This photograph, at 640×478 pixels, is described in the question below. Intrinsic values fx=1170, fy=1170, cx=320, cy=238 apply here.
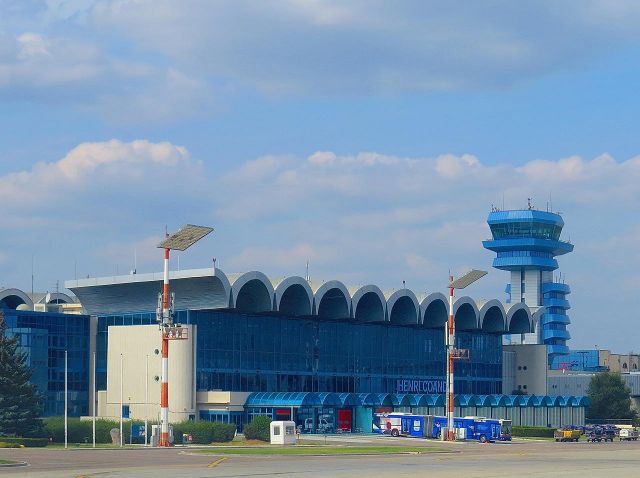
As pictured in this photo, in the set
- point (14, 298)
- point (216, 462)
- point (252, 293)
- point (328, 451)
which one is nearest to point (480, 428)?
point (252, 293)

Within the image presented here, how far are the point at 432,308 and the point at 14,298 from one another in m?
47.9

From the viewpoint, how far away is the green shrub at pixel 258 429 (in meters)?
104

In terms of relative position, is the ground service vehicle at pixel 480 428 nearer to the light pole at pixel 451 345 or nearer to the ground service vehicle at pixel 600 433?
the light pole at pixel 451 345

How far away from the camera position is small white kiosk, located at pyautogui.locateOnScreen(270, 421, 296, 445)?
95.3m

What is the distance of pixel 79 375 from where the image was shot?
11875cm

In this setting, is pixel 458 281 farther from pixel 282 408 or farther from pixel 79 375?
pixel 79 375

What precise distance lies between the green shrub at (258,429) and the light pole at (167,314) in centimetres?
1776

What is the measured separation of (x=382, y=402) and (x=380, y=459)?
53.7 meters

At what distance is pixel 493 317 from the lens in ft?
480

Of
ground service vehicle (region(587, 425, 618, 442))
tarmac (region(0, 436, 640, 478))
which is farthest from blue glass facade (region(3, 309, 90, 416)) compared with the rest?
ground service vehicle (region(587, 425, 618, 442))

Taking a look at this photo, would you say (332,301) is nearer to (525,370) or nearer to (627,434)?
(627,434)

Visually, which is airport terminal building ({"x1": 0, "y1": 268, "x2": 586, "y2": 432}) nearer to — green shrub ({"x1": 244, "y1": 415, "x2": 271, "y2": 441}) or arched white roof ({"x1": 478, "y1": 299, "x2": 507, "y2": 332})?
arched white roof ({"x1": 478, "y1": 299, "x2": 507, "y2": 332})

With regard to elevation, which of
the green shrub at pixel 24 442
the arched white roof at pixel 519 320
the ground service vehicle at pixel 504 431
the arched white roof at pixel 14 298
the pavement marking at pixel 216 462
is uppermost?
the arched white roof at pixel 14 298

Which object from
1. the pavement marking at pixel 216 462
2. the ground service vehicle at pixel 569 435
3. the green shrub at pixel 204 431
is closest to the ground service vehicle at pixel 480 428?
the ground service vehicle at pixel 569 435
